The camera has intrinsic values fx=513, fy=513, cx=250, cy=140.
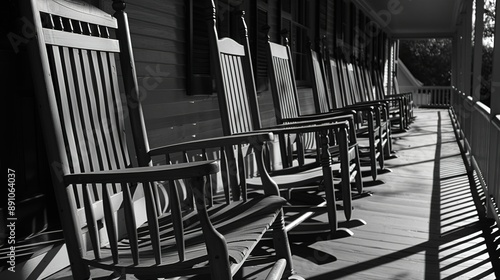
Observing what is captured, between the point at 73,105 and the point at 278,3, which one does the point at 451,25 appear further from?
the point at 73,105

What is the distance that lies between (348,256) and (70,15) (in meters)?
1.59

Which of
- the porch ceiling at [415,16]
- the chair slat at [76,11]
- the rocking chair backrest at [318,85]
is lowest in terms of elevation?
the rocking chair backrest at [318,85]

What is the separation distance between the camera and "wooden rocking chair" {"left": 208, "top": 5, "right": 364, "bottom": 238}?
6.81 ft

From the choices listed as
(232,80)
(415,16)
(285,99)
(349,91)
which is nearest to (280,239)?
(232,80)

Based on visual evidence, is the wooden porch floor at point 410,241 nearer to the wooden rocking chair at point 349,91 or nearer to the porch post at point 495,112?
the porch post at point 495,112

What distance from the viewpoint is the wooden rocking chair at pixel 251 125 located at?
6.81ft

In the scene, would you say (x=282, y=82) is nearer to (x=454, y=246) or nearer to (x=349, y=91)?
(x=454, y=246)

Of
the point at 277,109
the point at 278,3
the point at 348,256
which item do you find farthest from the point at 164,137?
the point at 278,3

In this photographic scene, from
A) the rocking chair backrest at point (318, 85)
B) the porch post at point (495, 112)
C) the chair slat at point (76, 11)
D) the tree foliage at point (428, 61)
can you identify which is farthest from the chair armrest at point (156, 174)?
the tree foliage at point (428, 61)

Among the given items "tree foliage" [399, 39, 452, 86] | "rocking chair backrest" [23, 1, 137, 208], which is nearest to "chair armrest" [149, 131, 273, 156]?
"rocking chair backrest" [23, 1, 137, 208]

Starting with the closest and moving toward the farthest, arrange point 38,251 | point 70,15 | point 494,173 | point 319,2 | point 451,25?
point 70,15
point 38,251
point 494,173
point 319,2
point 451,25

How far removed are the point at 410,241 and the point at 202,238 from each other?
61.9 inches

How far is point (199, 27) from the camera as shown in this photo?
10.3ft

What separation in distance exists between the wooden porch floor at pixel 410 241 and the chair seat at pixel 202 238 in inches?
22.8
